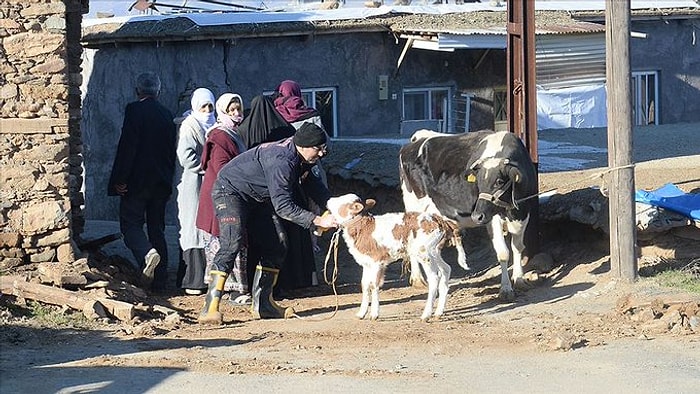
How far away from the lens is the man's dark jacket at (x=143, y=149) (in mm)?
11297

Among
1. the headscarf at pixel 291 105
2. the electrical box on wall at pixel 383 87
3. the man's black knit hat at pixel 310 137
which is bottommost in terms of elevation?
the man's black knit hat at pixel 310 137

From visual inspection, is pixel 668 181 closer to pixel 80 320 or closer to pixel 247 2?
pixel 80 320

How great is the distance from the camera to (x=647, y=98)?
24094 mm

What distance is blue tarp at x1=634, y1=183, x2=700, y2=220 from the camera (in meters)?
10.6

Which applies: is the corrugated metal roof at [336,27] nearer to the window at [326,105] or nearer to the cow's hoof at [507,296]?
the window at [326,105]

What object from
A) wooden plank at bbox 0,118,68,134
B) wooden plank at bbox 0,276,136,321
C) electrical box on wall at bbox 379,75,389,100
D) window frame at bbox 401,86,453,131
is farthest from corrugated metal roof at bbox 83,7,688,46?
wooden plank at bbox 0,276,136,321

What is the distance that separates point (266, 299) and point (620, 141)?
3.29 m

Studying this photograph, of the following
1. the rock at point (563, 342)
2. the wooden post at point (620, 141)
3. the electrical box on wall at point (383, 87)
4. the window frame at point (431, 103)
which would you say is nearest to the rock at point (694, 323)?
the rock at point (563, 342)

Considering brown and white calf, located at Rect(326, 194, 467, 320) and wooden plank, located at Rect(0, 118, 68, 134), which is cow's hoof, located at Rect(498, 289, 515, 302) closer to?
brown and white calf, located at Rect(326, 194, 467, 320)

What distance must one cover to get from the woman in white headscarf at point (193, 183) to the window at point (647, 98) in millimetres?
14892

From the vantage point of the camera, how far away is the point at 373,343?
8.59m

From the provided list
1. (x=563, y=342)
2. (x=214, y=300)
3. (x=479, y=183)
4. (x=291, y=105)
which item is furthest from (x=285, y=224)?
(x=563, y=342)

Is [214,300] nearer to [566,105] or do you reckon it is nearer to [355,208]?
[355,208]

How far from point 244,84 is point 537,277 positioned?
330 inches
